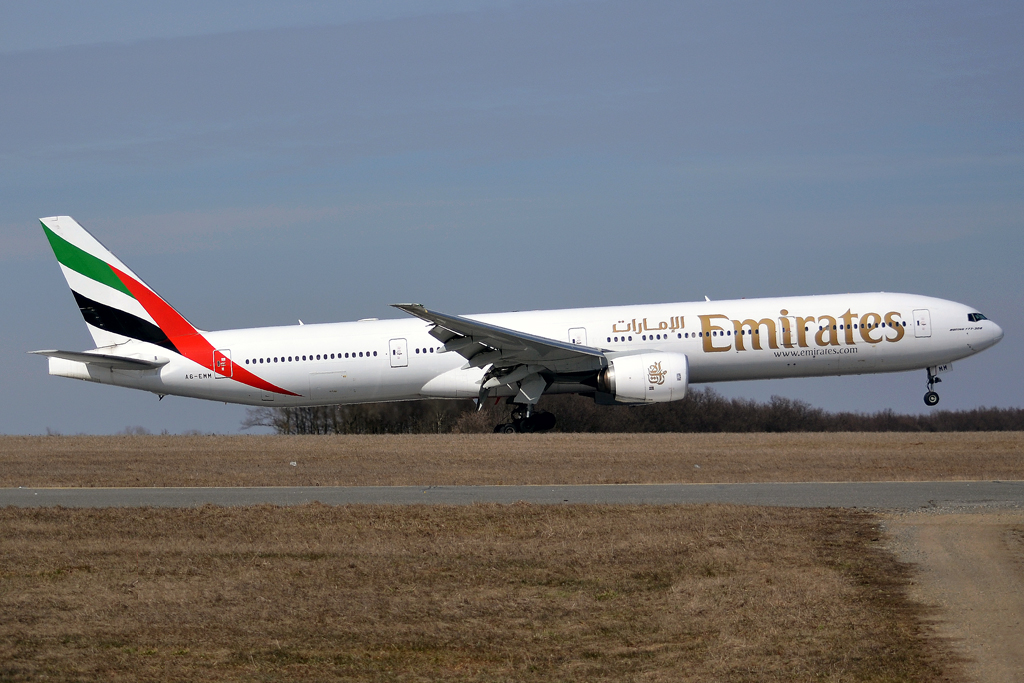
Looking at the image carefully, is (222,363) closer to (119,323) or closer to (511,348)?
(119,323)

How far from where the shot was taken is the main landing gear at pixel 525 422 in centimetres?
2952

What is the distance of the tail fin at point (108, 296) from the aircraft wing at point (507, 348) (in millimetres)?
8162

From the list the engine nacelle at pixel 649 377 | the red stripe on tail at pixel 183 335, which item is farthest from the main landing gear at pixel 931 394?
the red stripe on tail at pixel 183 335

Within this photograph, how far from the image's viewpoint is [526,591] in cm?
975

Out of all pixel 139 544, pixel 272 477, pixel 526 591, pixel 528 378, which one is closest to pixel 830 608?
pixel 526 591

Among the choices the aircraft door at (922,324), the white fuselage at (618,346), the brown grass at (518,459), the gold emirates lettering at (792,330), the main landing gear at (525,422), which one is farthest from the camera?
the main landing gear at (525,422)

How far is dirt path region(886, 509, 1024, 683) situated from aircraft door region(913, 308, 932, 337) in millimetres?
15819

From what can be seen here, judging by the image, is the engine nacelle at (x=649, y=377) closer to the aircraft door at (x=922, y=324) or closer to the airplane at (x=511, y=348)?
the airplane at (x=511, y=348)

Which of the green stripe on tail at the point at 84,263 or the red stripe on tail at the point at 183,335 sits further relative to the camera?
the green stripe on tail at the point at 84,263

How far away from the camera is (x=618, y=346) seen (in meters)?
29.1

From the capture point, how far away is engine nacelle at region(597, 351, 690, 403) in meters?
27.1

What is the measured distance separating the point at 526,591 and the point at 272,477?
11.5 metres

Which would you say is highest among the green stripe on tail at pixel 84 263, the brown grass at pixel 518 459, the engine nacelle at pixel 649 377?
the green stripe on tail at pixel 84 263

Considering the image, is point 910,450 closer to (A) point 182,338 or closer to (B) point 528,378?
(B) point 528,378
